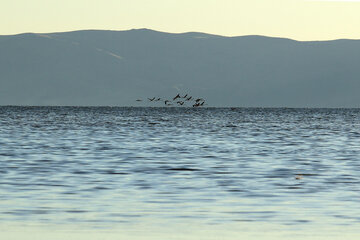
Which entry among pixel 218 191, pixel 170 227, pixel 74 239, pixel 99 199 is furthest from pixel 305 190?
pixel 74 239

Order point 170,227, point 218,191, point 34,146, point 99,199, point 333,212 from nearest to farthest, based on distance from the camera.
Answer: point 170,227 → point 333,212 → point 99,199 → point 218,191 → point 34,146

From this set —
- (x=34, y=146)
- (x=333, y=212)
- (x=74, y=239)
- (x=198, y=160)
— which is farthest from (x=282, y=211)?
(x=34, y=146)

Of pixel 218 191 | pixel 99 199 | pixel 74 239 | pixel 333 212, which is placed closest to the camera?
pixel 74 239

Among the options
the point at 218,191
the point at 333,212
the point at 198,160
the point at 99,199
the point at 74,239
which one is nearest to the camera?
the point at 74,239

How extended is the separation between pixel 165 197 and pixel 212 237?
652 cm

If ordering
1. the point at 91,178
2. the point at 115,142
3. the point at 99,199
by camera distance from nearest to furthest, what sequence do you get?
the point at 99,199 < the point at 91,178 < the point at 115,142

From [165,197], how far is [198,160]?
15.2 metres

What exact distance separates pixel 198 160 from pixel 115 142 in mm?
17222

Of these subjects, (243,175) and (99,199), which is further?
(243,175)

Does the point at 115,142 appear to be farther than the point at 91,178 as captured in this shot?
Yes

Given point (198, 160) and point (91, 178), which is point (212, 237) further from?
point (198, 160)

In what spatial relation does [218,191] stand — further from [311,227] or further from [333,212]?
[311,227]

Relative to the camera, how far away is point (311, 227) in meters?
21.4

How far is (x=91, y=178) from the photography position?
104 ft
